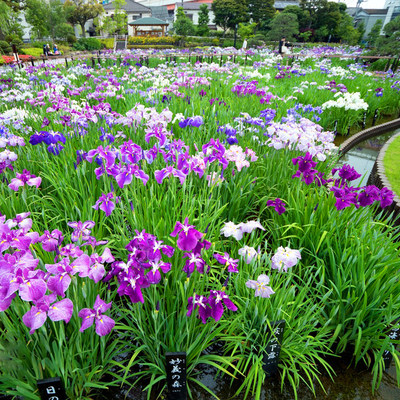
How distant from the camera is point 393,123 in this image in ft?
25.8

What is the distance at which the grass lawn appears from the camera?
402 centimetres

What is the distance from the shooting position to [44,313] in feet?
3.51

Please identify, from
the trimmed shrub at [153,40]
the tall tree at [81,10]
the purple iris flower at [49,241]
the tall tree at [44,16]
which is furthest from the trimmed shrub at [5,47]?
the purple iris flower at [49,241]

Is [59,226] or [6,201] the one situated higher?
[6,201]

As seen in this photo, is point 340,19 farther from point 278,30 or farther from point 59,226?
point 59,226

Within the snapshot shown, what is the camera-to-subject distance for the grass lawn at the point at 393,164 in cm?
402

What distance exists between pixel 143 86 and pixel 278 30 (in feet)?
93.8

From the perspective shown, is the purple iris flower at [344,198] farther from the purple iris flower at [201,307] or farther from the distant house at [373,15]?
the distant house at [373,15]

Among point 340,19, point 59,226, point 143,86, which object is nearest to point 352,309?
point 59,226

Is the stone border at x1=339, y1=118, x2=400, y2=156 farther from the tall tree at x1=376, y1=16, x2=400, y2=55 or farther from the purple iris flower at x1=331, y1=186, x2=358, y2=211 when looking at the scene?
the tall tree at x1=376, y1=16, x2=400, y2=55

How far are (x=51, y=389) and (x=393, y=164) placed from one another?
17.1 feet

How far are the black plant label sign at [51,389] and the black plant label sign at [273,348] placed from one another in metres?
1.05

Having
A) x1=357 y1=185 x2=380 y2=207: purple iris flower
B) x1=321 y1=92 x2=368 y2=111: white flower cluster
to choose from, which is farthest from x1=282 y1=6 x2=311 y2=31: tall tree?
x1=357 y1=185 x2=380 y2=207: purple iris flower

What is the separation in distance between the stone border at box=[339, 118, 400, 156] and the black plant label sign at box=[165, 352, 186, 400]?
5383mm
